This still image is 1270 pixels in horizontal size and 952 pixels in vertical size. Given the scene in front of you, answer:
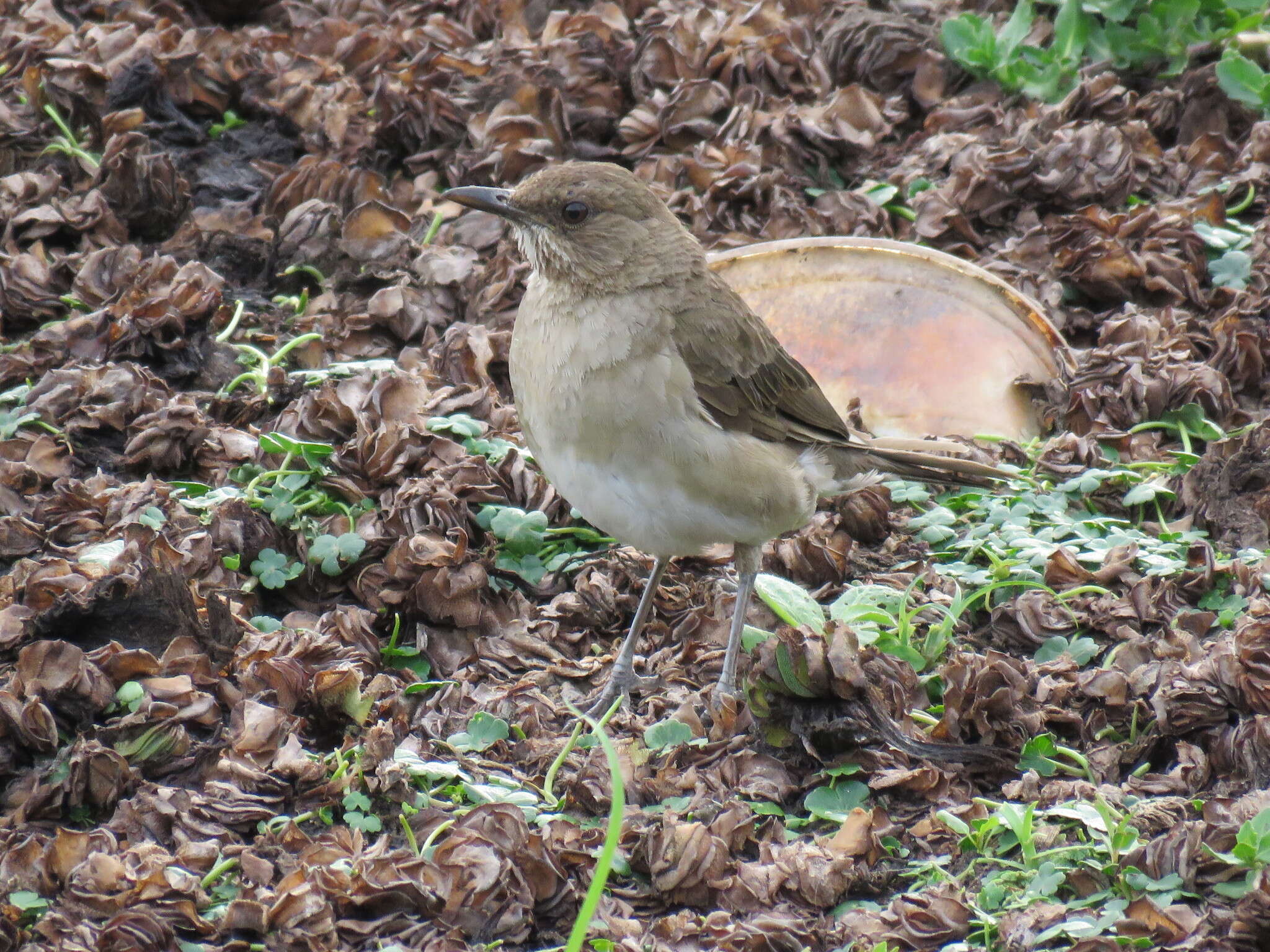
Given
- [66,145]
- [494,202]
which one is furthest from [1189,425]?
[66,145]

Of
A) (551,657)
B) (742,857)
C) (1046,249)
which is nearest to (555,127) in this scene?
(1046,249)

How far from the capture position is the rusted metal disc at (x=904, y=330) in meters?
6.18

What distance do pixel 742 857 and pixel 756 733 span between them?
557 millimetres

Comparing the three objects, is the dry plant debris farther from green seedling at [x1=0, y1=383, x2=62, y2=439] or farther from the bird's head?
the bird's head

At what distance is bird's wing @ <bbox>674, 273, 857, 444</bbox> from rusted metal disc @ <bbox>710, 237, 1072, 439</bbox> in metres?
0.90

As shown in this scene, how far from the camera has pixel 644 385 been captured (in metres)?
4.57

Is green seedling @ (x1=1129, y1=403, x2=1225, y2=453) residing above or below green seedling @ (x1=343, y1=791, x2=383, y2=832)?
above

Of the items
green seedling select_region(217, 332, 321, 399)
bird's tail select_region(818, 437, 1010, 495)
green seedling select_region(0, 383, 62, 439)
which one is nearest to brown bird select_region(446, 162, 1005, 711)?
bird's tail select_region(818, 437, 1010, 495)

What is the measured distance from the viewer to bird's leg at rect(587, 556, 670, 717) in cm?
477

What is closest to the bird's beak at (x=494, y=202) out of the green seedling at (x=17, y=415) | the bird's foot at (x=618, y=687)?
the bird's foot at (x=618, y=687)

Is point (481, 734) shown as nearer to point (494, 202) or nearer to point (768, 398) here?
point (768, 398)

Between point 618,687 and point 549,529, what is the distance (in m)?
0.90

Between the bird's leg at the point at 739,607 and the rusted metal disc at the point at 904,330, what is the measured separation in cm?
140

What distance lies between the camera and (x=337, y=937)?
132 inches
